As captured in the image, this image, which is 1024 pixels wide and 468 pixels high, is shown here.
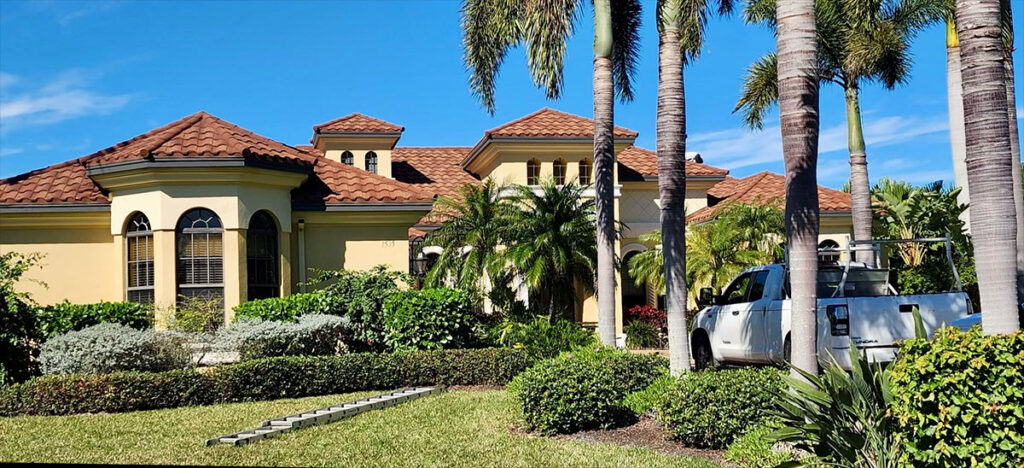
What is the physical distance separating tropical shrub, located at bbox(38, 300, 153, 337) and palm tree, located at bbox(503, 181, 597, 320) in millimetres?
8066

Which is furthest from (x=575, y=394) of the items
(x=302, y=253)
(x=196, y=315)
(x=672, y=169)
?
(x=302, y=253)

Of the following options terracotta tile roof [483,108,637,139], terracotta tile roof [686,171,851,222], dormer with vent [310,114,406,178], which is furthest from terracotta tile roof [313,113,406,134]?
terracotta tile roof [686,171,851,222]

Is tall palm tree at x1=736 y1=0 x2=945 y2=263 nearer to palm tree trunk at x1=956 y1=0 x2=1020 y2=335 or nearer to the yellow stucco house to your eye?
the yellow stucco house

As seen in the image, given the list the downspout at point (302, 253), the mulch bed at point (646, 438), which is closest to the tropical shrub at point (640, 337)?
the downspout at point (302, 253)

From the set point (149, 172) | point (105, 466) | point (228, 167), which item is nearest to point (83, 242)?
point (149, 172)

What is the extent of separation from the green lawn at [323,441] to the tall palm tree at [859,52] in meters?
12.1

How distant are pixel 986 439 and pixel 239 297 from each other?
1507cm

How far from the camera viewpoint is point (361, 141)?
3156cm

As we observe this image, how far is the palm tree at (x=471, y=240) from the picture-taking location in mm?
21906

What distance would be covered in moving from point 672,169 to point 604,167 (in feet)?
6.73

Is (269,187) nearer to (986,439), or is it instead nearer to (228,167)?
(228,167)

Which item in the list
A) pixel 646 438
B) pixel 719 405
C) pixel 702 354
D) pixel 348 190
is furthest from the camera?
pixel 348 190

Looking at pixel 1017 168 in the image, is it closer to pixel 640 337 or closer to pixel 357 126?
pixel 640 337

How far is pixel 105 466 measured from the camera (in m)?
9.54
